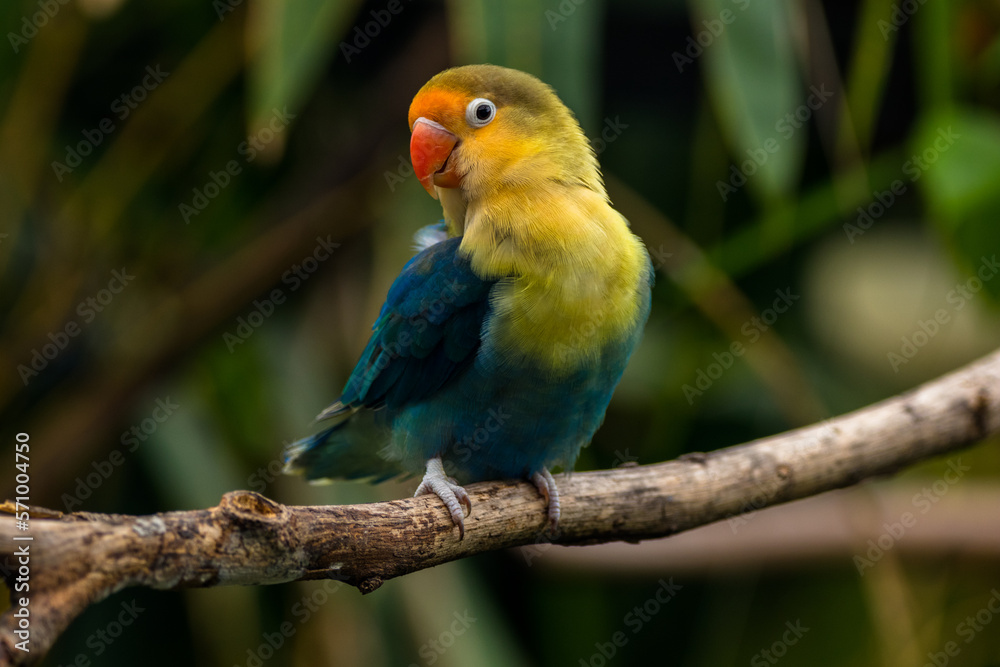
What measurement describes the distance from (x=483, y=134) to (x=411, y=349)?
677 mm

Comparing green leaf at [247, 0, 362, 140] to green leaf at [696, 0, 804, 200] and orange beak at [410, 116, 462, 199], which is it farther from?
green leaf at [696, 0, 804, 200]

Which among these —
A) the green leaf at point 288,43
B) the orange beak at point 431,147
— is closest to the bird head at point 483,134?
the orange beak at point 431,147

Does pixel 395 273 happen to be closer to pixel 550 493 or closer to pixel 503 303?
pixel 503 303

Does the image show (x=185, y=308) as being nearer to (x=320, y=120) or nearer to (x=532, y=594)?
(x=320, y=120)

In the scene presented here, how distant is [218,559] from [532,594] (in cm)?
325

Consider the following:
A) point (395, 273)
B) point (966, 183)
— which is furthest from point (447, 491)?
point (966, 183)

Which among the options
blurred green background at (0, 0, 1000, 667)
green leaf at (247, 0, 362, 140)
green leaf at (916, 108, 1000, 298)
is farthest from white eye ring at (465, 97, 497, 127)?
green leaf at (916, 108, 1000, 298)

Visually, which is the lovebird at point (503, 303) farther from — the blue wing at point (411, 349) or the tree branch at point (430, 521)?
the tree branch at point (430, 521)

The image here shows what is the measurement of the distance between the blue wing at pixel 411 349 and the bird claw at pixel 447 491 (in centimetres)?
24

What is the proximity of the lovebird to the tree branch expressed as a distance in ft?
0.51

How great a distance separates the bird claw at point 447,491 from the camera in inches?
82.4

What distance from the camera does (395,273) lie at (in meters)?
4.21

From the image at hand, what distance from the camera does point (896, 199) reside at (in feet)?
15.4

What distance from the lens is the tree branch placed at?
140cm
